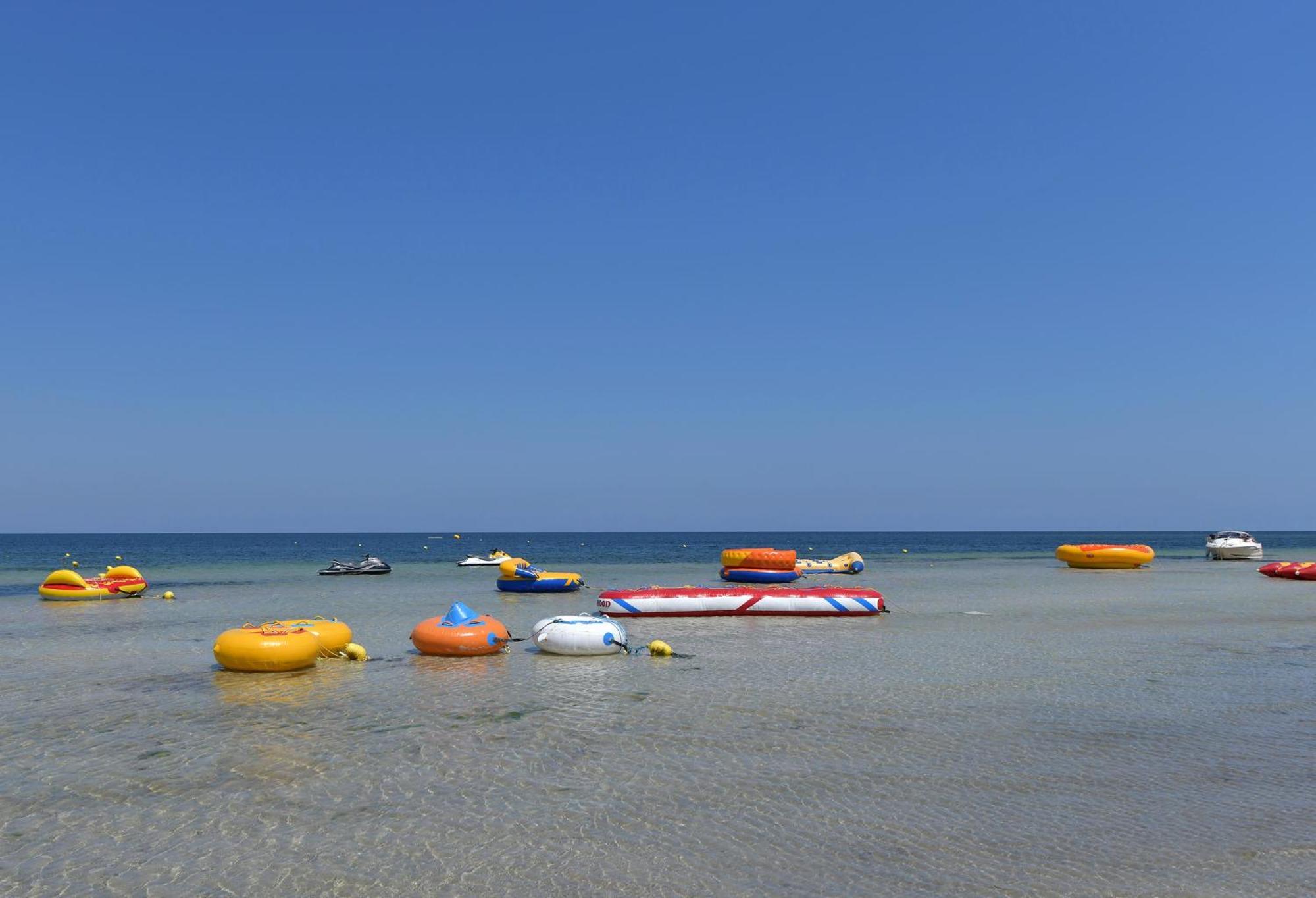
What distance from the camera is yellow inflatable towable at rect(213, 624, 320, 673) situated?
1559 centimetres

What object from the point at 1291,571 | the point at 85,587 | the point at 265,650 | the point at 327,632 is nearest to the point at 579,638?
the point at 327,632

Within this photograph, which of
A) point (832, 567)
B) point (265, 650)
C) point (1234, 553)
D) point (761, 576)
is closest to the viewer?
point (265, 650)

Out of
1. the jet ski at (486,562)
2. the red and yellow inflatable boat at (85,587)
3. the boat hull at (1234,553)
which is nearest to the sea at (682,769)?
the red and yellow inflatable boat at (85,587)

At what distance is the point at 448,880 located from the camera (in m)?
6.77

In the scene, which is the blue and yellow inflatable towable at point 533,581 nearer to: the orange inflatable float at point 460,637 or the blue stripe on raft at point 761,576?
the blue stripe on raft at point 761,576

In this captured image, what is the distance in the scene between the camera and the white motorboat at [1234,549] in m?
61.4

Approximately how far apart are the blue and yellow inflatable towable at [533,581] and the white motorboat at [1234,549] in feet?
159

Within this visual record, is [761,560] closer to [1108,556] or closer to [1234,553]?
[1108,556]

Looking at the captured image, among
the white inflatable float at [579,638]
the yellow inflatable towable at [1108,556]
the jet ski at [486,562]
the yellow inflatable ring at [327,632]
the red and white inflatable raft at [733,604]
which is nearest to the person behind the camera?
the yellow inflatable ring at [327,632]

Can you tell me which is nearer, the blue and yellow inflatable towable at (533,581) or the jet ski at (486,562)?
the blue and yellow inflatable towable at (533,581)

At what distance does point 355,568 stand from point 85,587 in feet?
59.1

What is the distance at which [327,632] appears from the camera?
17.2 m

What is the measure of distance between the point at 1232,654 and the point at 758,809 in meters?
13.8

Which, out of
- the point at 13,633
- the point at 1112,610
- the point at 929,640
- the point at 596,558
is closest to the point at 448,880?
the point at 929,640
